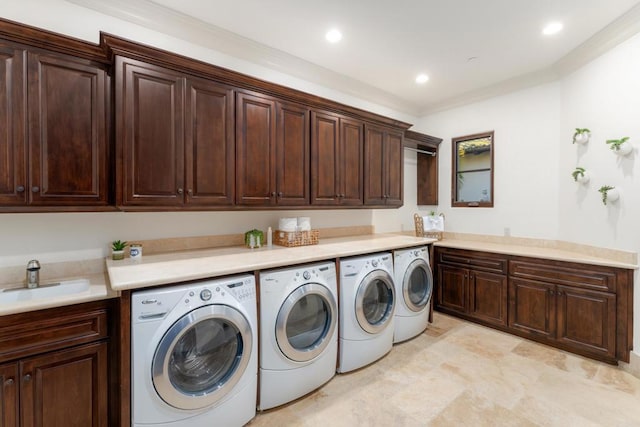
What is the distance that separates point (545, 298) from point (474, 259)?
74 centimetres

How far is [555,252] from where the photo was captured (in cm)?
312

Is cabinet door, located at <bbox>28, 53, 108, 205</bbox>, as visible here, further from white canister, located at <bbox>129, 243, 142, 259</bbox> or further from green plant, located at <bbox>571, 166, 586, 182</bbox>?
green plant, located at <bbox>571, 166, 586, 182</bbox>

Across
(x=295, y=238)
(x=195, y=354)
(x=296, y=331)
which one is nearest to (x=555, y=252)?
(x=295, y=238)

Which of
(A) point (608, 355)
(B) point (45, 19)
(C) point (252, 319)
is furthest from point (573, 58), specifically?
(B) point (45, 19)

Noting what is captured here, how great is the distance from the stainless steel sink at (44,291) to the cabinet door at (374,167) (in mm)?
2588

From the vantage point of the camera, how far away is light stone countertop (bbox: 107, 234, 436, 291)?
1633mm

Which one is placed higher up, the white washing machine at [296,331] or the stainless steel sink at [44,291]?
the stainless steel sink at [44,291]

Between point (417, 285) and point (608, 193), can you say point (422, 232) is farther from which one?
point (608, 193)

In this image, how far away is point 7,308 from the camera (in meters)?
1.43

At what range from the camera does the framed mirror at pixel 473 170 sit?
13.0 ft

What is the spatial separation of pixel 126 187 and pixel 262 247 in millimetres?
1207

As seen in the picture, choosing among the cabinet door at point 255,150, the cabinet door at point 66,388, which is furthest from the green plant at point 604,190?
the cabinet door at point 66,388

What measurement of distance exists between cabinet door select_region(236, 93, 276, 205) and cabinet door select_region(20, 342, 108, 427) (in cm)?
135

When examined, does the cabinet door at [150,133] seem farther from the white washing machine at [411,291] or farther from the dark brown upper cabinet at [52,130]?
the white washing machine at [411,291]
